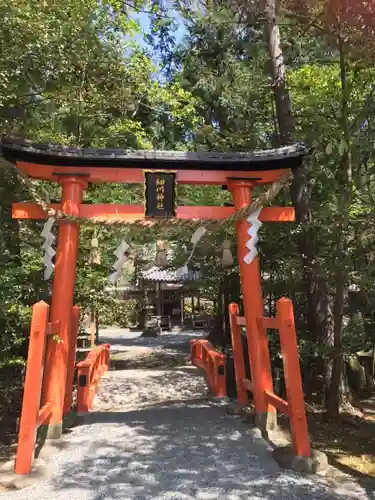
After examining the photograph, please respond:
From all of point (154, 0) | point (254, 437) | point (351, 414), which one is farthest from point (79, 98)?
point (351, 414)

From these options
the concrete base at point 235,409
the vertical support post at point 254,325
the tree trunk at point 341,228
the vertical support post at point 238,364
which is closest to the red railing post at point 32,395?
the vertical support post at point 254,325

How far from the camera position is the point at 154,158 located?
6176 mm

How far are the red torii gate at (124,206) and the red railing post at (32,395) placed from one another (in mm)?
1075

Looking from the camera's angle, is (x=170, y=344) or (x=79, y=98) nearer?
(x=79, y=98)

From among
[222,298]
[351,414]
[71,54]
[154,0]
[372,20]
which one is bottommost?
[351,414]

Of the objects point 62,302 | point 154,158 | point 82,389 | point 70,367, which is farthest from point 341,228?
point 82,389

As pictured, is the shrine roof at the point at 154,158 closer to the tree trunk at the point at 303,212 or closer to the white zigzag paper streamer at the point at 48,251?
the white zigzag paper streamer at the point at 48,251

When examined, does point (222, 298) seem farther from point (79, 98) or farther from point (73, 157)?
point (73, 157)

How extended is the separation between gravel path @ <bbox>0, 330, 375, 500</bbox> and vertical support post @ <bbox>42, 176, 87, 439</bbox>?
0.51 m

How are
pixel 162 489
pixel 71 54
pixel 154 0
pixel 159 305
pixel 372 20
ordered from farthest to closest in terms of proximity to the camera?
pixel 159 305
pixel 154 0
pixel 71 54
pixel 372 20
pixel 162 489

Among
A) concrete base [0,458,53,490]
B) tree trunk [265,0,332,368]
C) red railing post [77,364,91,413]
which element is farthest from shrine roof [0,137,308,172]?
concrete base [0,458,53,490]

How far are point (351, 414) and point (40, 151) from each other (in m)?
6.40

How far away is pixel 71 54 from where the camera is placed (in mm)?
6922

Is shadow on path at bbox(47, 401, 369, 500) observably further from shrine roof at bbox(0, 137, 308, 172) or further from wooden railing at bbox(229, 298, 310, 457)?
shrine roof at bbox(0, 137, 308, 172)
